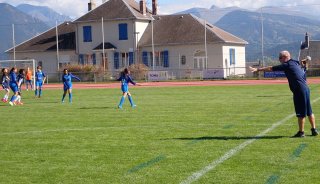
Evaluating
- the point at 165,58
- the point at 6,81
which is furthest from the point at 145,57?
the point at 6,81

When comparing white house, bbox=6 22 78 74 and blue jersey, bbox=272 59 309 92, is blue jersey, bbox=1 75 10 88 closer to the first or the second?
blue jersey, bbox=272 59 309 92

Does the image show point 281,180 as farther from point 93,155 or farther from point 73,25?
point 73,25

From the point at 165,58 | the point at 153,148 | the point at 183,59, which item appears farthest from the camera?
the point at 165,58

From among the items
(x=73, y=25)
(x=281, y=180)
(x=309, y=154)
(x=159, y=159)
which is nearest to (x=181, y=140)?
(x=159, y=159)

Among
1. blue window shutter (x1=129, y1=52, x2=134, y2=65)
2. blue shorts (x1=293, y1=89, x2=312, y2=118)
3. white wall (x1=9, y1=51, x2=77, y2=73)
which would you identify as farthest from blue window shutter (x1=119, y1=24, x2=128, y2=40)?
blue shorts (x1=293, y1=89, x2=312, y2=118)

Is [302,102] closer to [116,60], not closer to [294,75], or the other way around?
[294,75]

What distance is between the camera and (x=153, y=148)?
37.7ft

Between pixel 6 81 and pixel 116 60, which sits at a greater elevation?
pixel 116 60

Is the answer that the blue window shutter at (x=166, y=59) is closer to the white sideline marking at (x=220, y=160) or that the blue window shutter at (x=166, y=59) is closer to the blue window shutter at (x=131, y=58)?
the blue window shutter at (x=131, y=58)

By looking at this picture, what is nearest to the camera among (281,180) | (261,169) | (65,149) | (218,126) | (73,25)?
(281,180)

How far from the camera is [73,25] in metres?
70.1

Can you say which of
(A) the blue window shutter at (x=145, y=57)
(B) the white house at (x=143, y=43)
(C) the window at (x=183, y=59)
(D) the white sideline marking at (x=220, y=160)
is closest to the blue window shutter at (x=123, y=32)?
(B) the white house at (x=143, y=43)

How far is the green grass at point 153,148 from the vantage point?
8.93 m

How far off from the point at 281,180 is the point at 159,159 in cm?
262
